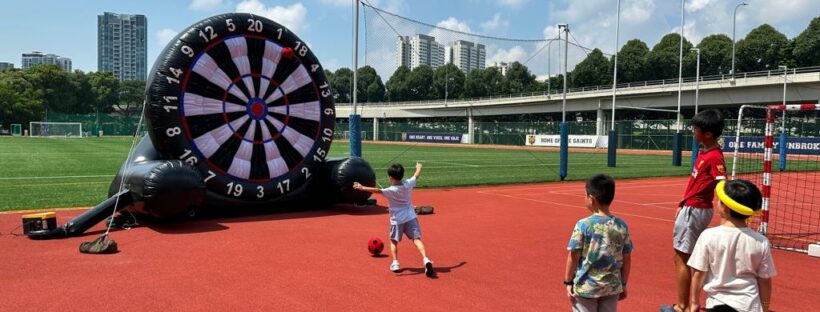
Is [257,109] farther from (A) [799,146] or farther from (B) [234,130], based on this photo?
(A) [799,146]

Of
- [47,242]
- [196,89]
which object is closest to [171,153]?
[196,89]

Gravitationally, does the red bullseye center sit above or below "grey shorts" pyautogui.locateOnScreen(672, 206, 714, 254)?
above

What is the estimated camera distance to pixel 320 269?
22.6 feet

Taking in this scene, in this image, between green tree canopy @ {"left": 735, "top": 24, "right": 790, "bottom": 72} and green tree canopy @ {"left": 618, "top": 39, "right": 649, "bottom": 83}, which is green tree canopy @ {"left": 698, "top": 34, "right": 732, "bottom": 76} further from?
green tree canopy @ {"left": 618, "top": 39, "right": 649, "bottom": 83}

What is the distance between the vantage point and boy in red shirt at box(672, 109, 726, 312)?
17.3 ft

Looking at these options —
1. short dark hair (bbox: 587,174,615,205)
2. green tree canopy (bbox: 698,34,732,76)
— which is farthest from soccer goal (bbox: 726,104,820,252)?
green tree canopy (bbox: 698,34,732,76)

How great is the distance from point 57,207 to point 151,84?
4214mm

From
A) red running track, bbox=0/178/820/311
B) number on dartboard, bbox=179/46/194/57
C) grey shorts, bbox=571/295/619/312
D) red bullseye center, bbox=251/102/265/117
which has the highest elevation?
number on dartboard, bbox=179/46/194/57

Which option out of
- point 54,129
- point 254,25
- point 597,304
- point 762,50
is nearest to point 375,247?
point 597,304

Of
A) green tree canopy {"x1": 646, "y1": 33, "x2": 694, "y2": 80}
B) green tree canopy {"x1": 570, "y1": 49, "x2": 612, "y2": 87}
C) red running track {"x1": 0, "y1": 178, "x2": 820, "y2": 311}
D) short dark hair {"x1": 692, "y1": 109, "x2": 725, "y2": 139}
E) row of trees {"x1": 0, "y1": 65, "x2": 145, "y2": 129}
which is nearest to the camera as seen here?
short dark hair {"x1": 692, "y1": 109, "x2": 725, "y2": 139}

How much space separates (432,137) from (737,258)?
72.0 m

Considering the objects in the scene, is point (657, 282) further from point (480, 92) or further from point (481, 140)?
point (480, 92)

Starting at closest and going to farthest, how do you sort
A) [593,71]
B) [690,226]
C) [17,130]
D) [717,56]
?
[690,226] → [717,56] → [593,71] → [17,130]

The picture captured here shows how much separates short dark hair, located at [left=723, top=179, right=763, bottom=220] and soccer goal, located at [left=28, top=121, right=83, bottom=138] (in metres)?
88.9
